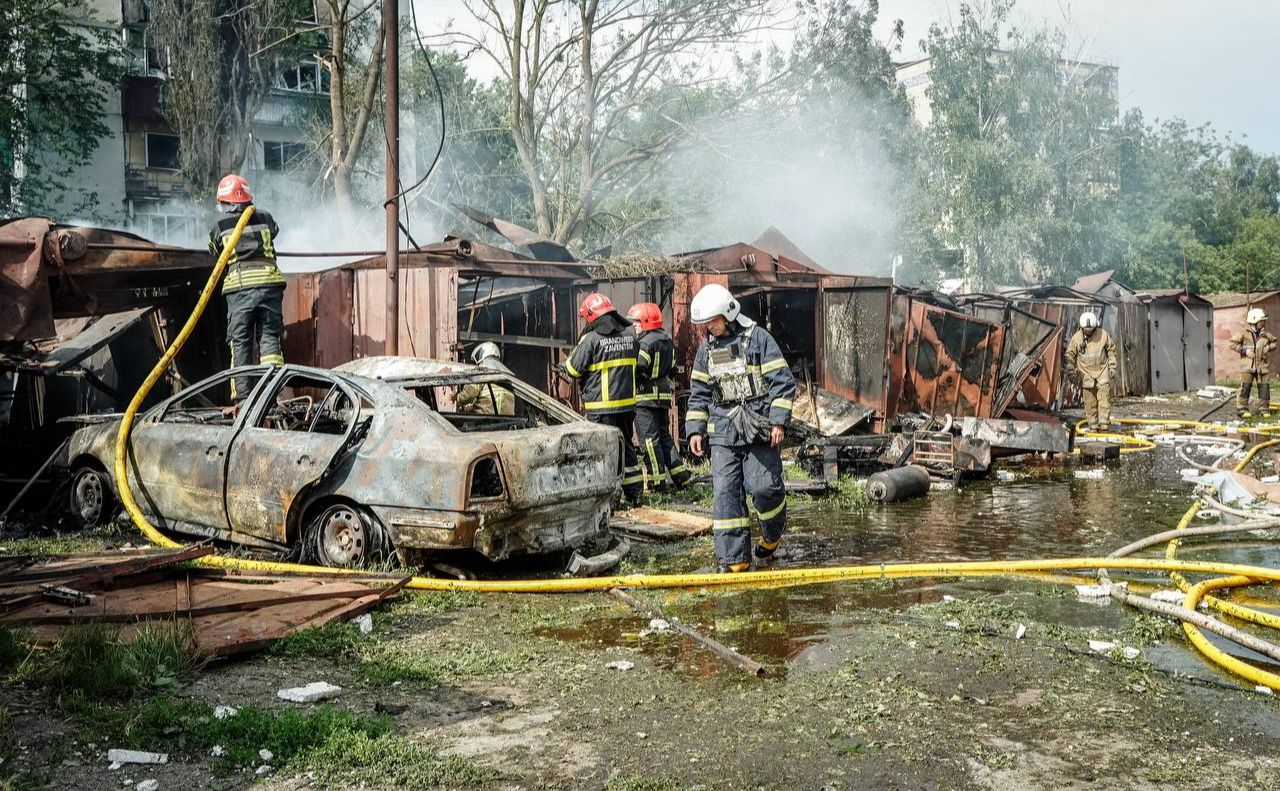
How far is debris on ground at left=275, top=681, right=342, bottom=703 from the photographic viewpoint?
168 inches

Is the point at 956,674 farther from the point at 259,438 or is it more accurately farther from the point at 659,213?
the point at 659,213

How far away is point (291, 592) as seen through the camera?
5.59m

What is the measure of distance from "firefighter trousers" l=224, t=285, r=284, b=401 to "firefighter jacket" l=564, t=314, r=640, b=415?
8.52 ft

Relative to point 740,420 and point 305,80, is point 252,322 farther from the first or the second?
point 305,80

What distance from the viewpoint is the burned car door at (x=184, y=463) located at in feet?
22.6

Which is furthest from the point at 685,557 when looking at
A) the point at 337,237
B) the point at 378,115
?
the point at 378,115

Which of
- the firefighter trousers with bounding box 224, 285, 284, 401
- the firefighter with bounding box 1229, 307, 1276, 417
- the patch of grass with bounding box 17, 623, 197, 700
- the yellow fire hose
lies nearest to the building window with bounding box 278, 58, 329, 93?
the firefighter trousers with bounding box 224, 285, 284, 401

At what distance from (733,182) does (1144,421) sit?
14.4 metres

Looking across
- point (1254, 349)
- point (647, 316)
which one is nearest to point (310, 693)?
point (647, 316)

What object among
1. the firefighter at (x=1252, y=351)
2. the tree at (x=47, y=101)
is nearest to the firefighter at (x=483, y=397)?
the firefighter at (x=1252, y=351)

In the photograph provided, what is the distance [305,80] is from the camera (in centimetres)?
3572

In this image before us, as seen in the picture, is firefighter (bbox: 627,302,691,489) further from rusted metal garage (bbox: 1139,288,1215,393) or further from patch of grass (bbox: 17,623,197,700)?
rusted metal garage (bbox: 1139,288,1215,393)

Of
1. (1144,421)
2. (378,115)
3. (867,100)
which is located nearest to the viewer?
(1144,421)

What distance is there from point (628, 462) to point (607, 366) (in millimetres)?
884
